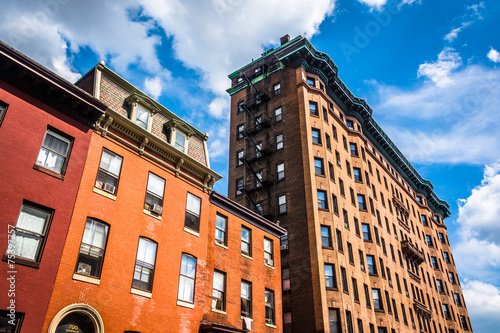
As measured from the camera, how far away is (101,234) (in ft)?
56.4

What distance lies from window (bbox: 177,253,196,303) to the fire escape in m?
17.7

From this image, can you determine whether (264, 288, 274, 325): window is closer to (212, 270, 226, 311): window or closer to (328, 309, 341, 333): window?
(212, 270, 226, 311): window

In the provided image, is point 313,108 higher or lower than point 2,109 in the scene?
higher

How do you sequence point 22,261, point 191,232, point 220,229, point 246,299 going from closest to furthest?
point 22,261 → point 191,232 → point 246,299 → point 220,229

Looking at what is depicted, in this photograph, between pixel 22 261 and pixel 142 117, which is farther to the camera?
pixel 142 117

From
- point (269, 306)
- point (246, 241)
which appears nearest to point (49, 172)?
point (246, 241)

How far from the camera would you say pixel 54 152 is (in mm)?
16453

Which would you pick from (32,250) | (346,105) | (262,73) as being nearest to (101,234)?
(32,250)

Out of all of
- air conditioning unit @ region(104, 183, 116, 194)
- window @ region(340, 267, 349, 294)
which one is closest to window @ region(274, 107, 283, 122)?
window @ region(340, 267, 349, 294)

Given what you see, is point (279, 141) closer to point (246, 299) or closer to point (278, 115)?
point (278, 115)

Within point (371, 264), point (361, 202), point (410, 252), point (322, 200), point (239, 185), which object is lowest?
point (371, 264)

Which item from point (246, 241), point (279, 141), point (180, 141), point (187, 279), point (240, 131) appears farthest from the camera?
point (240, 131)

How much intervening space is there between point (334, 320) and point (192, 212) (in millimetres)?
17299

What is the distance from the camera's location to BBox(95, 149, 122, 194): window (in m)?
18.1
